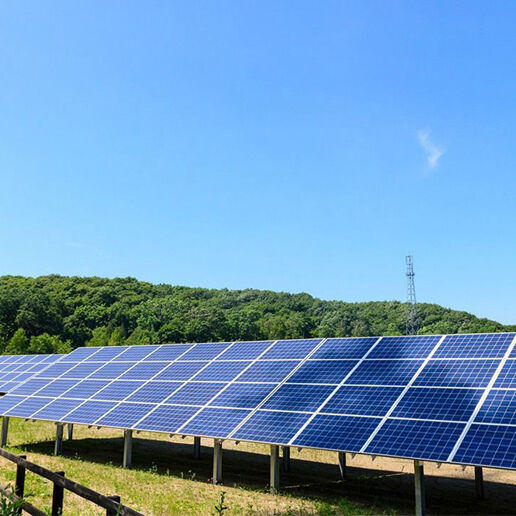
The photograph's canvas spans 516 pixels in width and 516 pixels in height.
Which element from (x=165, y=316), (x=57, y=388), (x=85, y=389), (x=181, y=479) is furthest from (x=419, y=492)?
(x=165, y=316)

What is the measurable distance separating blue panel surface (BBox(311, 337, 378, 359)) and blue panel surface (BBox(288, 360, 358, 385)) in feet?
1.82

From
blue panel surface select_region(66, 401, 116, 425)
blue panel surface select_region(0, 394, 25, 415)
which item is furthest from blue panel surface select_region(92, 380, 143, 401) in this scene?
blue panel surface select_region(0, 394, 25, 415)

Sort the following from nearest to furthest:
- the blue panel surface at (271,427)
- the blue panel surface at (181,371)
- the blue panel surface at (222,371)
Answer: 1. the blue panel surface at (271,427)
2. the blue panel surface at (222,371)
3. the blue panel surface at (181,371)

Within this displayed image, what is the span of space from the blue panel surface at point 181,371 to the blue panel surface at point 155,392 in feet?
2.16

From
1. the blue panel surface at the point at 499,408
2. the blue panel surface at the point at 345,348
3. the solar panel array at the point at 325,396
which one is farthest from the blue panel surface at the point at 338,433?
the blue panel surface at the point at 345,348

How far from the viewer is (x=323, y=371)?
2234 cm

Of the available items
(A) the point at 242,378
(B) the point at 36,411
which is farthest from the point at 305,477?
(B) the point at 36,411

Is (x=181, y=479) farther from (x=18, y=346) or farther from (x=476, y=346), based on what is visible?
(x=18, y=346)

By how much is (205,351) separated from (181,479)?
8.46 metres

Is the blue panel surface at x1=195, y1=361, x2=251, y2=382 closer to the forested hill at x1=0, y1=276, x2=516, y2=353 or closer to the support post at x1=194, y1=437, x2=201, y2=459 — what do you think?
the support post at x1=194, y1=437, x2=201, y2=459

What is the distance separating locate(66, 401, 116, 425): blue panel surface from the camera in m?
23.7

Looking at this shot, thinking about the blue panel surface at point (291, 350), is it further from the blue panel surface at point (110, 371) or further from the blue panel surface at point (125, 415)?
the blue panel surface at point (110, 371)

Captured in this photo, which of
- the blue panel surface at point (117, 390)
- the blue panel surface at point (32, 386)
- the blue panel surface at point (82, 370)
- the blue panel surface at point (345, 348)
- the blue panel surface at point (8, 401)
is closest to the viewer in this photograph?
the blue panel surface at point (345, 348)

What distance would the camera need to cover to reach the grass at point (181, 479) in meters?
16.9
